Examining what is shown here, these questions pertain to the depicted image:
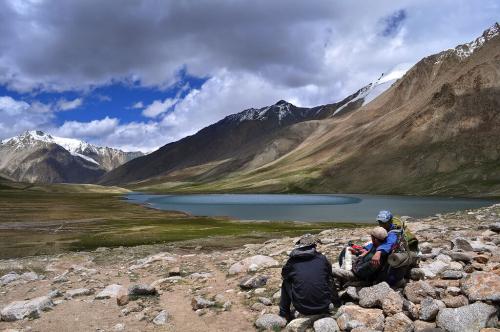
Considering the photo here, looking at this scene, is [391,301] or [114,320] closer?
[391,301]

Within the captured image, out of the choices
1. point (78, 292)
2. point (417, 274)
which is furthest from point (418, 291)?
point (78, 292)

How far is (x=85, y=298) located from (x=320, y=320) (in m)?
11.5

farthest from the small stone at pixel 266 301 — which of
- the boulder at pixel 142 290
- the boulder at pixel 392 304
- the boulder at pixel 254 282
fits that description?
the boulder at pixel 142 290

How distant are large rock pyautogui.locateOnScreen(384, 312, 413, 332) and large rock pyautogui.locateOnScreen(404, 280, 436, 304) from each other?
3.53 ft

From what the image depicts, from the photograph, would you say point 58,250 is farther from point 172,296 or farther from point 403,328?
point 403,328

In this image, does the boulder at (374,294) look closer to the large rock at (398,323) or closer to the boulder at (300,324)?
the large rock at (398,323)

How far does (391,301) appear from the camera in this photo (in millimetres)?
14086

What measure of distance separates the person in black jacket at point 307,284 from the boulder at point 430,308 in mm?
2743

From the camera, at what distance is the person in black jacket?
14.7m

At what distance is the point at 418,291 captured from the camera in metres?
14.5

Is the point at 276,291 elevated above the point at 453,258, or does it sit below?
below

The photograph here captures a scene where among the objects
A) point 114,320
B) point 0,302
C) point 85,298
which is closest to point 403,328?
point 114,320

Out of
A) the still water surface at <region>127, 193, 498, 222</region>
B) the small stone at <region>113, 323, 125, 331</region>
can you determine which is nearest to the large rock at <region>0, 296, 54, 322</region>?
the small stone at <region>113, 323, 125, 331</region>

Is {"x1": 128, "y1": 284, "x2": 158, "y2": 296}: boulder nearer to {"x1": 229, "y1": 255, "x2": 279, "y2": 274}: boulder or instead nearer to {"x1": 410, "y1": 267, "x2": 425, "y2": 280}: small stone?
{"x1": 229, "y1": 255, "x2": 279, "y2": 274}: boulder
